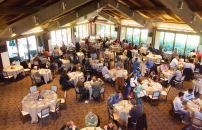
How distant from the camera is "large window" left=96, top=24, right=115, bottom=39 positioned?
2364cm

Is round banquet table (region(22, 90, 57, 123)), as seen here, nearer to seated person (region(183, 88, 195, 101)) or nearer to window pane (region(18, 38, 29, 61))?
seated person (region(183, 88, 195, 101))

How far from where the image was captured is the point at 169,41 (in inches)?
612

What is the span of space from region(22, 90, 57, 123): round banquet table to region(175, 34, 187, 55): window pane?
40.6 ft

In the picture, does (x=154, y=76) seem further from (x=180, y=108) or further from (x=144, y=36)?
(x=144, y=36)

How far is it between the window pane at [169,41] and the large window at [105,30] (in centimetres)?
864

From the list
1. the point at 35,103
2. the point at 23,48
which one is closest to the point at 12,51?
the point at 23,48

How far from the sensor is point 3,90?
29.6ft

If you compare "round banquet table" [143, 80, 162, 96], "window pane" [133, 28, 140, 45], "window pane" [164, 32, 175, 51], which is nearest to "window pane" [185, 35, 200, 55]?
"window pane" [164, 32, 175, 51]

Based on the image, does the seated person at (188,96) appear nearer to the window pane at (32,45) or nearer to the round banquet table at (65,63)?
the round banquet table at (65,63)

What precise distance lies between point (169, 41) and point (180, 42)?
1175mm

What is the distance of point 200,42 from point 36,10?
39.6 feet

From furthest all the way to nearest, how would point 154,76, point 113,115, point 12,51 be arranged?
point 12,51 → point 154,76 → point 113,115

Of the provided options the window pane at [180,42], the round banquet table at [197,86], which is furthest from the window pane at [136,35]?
the round banquet table at [197,86]

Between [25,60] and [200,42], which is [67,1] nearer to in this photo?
[25,60]
